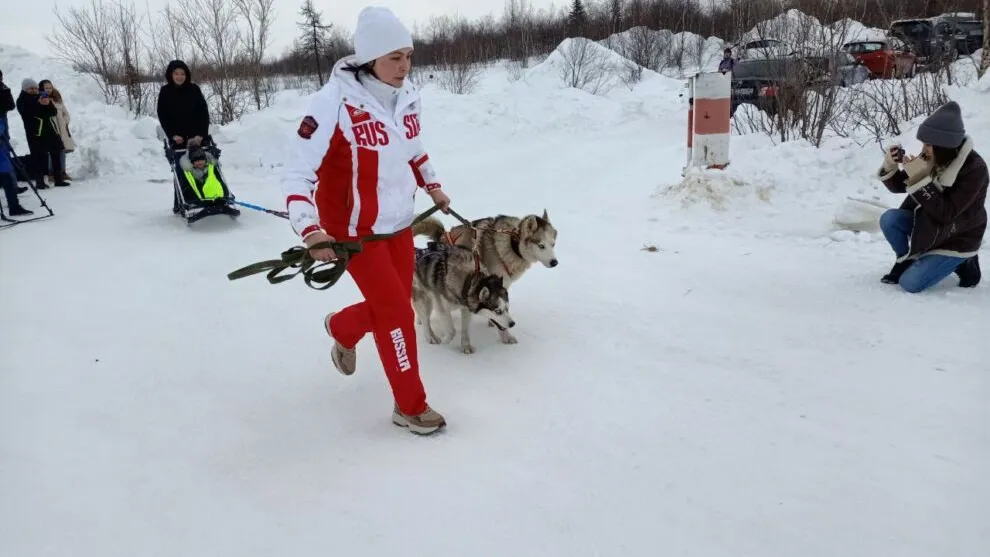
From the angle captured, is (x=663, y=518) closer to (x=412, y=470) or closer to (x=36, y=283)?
(x=412, y=470)

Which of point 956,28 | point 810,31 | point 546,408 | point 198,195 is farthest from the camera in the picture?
point 956,28

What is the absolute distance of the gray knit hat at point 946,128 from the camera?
11.3 ft

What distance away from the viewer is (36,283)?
15.0 ft

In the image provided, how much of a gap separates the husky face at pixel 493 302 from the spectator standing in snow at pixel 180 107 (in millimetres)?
4617

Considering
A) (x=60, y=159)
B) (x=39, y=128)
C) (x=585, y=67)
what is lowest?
(x=60, y=159)

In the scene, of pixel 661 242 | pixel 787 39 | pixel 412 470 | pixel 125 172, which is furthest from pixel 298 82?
pixel 412 470

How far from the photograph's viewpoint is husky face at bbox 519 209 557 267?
146 inches

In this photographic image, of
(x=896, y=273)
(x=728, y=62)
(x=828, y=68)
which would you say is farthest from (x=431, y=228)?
(x=728, y=62)

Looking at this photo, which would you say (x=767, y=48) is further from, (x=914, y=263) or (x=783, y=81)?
(x=914, y=263)

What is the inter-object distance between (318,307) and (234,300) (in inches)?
26.0

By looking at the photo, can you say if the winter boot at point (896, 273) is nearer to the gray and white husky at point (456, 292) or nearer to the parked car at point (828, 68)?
the gray and white husky at point (456, 292)

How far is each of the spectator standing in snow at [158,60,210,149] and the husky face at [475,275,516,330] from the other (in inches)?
182

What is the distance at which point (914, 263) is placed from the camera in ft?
12.3

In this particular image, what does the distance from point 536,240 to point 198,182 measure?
166 inches
